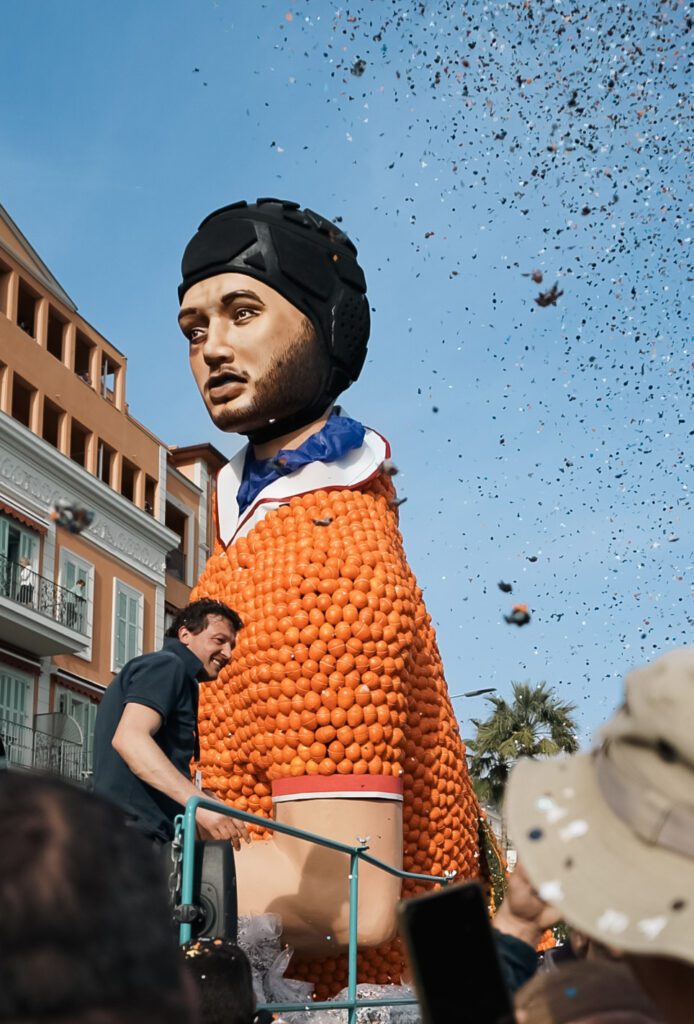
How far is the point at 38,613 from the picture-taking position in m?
20.0

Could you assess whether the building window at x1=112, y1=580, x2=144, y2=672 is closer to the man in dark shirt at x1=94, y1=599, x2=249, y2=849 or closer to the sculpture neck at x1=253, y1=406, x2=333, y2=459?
the sculpture neck at x1=253, y1=406, x2=333, y2=459

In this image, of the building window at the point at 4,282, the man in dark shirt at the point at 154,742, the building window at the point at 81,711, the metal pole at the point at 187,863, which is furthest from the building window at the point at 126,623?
the metal pole at the point at 187,863

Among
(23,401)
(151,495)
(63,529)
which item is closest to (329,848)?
(63,529)

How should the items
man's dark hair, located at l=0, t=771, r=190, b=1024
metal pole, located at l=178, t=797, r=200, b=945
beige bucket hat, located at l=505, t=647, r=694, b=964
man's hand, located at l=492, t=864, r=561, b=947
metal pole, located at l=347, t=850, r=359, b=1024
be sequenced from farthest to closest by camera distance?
metal pole, located at l=347, t=850, r=359, b=1024
metal pole, located at l=178, t=797, r=200, b=945
man's hand, located at l=492, t=864, r=561, b=947
beige bucket hat, located at l=505, t=647, r=694, b=964
man's dark hair, located at l=0, t=771, r=190, b=1024

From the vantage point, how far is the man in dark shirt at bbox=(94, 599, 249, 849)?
3760mm

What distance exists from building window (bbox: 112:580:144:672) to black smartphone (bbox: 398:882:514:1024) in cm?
2209

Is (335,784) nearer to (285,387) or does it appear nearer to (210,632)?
(210,632)

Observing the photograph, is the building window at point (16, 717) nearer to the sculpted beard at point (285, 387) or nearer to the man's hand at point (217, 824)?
the sculpted beard at point (285, 387)

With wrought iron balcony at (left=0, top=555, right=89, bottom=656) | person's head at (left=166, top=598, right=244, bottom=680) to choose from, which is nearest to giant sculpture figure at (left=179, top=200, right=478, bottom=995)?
person's head at (left=166, top=598, right=244, bottom=680)

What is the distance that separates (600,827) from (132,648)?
75.3 feet

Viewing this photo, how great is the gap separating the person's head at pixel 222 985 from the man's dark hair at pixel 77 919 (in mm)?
1158

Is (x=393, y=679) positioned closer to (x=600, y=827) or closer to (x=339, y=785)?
(x=339, y=785)

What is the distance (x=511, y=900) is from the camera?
1842mm

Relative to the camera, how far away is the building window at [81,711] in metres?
21.4
